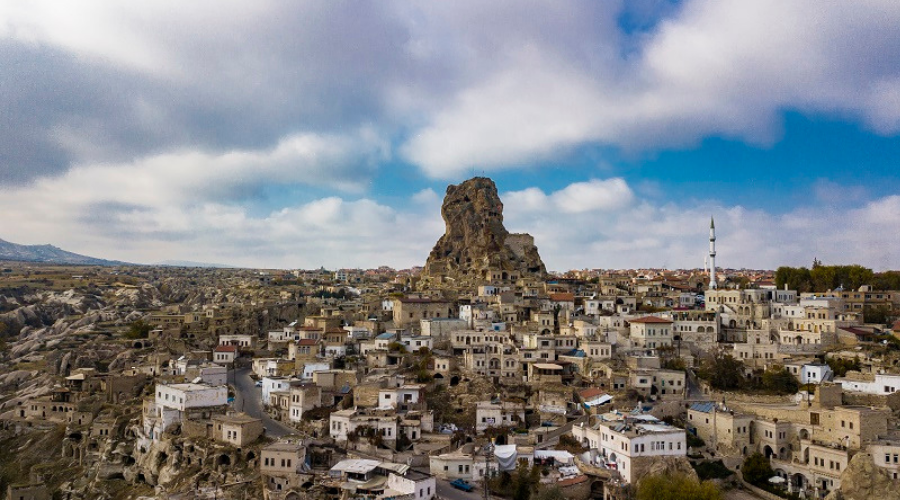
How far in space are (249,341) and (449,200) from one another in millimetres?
28159

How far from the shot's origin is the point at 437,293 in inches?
2259

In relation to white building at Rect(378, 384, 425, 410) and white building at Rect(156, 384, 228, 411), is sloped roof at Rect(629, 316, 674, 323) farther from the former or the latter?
white building at Rect(156, 384, 228, 411)

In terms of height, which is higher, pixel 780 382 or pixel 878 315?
pixel 878 315

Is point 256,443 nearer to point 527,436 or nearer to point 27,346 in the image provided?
point 527,436

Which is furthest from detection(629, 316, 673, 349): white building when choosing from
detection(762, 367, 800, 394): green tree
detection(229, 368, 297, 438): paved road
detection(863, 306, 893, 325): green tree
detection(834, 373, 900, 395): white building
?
detection(229, 368, 297, 438): paved road

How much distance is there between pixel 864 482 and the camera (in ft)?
92.4

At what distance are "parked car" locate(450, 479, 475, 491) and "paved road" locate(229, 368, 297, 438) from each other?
9.05 m

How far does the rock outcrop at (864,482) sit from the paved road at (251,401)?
23.4 metres

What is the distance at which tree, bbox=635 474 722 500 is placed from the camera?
26.8 metres

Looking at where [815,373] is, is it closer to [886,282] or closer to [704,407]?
[704,407]

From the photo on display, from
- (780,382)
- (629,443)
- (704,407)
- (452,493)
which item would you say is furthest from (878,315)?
(452,493)

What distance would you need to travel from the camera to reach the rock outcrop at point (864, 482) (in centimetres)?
2777

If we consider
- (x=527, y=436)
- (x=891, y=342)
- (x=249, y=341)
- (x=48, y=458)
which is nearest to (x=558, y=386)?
(x=527, y=436)

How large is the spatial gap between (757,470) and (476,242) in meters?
39.5
